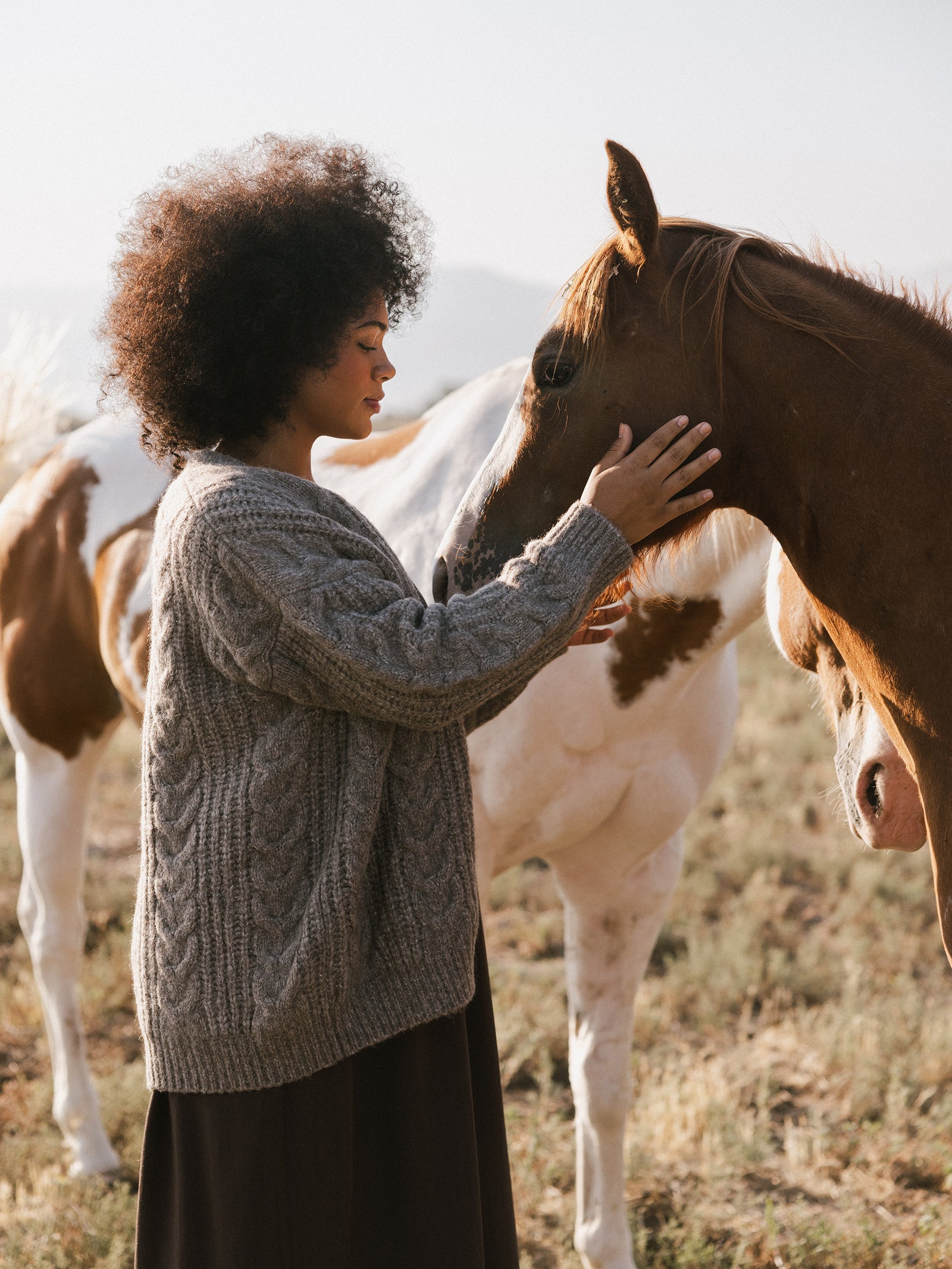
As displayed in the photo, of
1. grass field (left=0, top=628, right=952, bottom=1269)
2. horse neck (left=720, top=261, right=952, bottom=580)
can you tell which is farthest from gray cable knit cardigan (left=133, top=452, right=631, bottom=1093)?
grass field (left=0, top=628, right=952, bottom=1269)

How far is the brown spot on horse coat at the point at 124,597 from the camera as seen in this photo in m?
3.13

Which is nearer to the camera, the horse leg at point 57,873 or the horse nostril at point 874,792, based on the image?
the horse nostril at point 874,792

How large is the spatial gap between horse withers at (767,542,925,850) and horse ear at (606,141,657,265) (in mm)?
641

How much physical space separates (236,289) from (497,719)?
1.25 metres

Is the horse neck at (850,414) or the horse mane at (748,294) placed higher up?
the horse mane at (748,294)

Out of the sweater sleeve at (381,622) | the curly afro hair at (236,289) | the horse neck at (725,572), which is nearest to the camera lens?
the sweater sleeve at (381,622)

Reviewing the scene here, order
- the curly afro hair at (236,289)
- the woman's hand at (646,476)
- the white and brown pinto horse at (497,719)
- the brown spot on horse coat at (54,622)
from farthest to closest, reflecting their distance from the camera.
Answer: the brown spot on horse coat at (54,622) → the white and brown pinto horse at (497,719) → the curly afro hair at (236,289) → the woman's hand at (646,476)

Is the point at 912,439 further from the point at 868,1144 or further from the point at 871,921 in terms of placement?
the point at 871,921

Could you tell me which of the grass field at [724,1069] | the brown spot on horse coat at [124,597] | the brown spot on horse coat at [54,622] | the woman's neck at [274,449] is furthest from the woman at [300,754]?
the brown spot on horse coat at [54,622]

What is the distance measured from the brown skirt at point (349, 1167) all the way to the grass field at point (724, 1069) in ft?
3.94

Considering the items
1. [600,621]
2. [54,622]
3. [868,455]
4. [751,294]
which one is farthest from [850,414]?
[54,622]

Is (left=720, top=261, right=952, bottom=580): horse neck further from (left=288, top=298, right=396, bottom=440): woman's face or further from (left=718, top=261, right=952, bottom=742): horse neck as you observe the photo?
(left=288, top=298, right=396, bottom=440): woman's face

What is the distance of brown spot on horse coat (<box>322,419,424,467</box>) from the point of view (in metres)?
3.09

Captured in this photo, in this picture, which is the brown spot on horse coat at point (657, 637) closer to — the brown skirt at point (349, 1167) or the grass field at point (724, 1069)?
the grass field at point (724, 1069)
